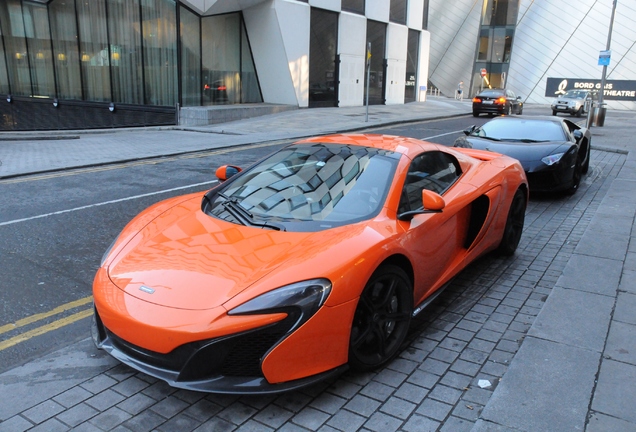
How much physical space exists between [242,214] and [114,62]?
78.2ft

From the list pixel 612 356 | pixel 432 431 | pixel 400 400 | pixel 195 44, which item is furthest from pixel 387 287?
pixel 195 44

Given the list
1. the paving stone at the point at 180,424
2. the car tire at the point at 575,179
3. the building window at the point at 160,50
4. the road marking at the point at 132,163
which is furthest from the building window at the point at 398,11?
the paving stone at the point at 180,424

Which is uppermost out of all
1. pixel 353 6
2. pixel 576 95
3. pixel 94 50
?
pixel 353 6

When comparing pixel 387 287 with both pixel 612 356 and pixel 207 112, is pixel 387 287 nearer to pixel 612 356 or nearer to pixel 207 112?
pixel 612 356

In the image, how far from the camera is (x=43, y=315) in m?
4.08

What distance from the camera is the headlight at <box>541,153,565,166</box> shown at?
27.0ft

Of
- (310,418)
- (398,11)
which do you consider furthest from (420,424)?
(398,11)

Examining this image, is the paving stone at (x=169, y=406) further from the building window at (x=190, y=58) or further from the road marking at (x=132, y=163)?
the building window at (x=190, y=58)

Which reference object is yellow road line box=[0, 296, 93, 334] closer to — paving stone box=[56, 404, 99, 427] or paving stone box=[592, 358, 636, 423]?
paving stone box=[56, 404, 99, 427]

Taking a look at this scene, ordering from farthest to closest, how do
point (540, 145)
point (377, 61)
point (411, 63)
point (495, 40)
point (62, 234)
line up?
point (495, 40) → point (411, 63) → point (377, 61) → point (540, 145) → point (62, 234)

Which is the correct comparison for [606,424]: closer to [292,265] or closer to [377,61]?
[292,265]

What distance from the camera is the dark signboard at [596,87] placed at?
40.5 m

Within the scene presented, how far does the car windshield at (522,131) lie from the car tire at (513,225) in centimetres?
366

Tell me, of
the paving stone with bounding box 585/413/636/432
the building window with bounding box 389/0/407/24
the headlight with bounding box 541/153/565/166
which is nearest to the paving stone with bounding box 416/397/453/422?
the paving stone with bounding box 585/413/636/432
